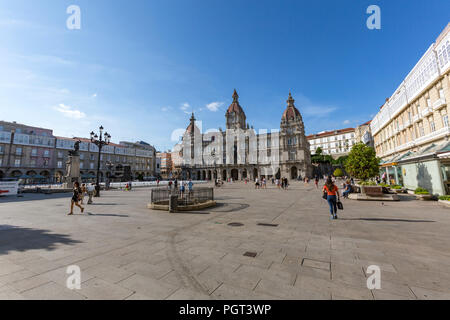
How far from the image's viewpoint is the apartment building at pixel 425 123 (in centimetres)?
1320

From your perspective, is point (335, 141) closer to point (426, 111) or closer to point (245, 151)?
Result: point (245, 151)

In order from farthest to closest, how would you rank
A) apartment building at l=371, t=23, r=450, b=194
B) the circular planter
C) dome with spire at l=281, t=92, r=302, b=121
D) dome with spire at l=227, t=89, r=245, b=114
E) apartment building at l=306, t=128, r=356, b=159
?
1. apartment building at l=306, t=128, r=356, b=159
2. dome with spire at l=227, t=89, r=245, b=114
3. dome with spire at l=281, t=92, r=302, b=121
4. apartment building at l=371, t=23, r=450, b=194
5. the circular planter

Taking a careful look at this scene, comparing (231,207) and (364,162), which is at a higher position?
(364,162)

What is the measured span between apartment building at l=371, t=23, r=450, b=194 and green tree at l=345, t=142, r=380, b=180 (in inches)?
95.3

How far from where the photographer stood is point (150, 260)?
385 centimetres

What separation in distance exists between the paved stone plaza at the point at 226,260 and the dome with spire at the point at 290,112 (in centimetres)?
6148

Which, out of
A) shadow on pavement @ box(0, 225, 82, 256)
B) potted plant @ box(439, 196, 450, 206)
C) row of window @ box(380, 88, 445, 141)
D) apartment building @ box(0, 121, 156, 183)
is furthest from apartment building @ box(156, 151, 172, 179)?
potted plant @ box(439, 196, 450, 206)

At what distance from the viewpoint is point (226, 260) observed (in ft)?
12.5

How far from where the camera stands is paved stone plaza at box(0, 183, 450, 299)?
8.94ft

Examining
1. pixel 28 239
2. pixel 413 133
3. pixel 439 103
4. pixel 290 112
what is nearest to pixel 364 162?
pixel 439 103

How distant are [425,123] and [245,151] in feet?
168

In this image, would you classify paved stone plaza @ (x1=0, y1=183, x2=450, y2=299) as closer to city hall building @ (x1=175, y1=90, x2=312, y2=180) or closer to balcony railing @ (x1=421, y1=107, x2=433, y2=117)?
balcony railing @ (x1=421, y1=107, x2=433, y2=117)

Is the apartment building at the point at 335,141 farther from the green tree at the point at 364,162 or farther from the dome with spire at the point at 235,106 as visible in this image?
the green tree at the point at 364,162

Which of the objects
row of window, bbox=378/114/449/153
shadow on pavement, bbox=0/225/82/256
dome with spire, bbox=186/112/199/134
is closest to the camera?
shadow on pavement, bbox=0/225/82/256
